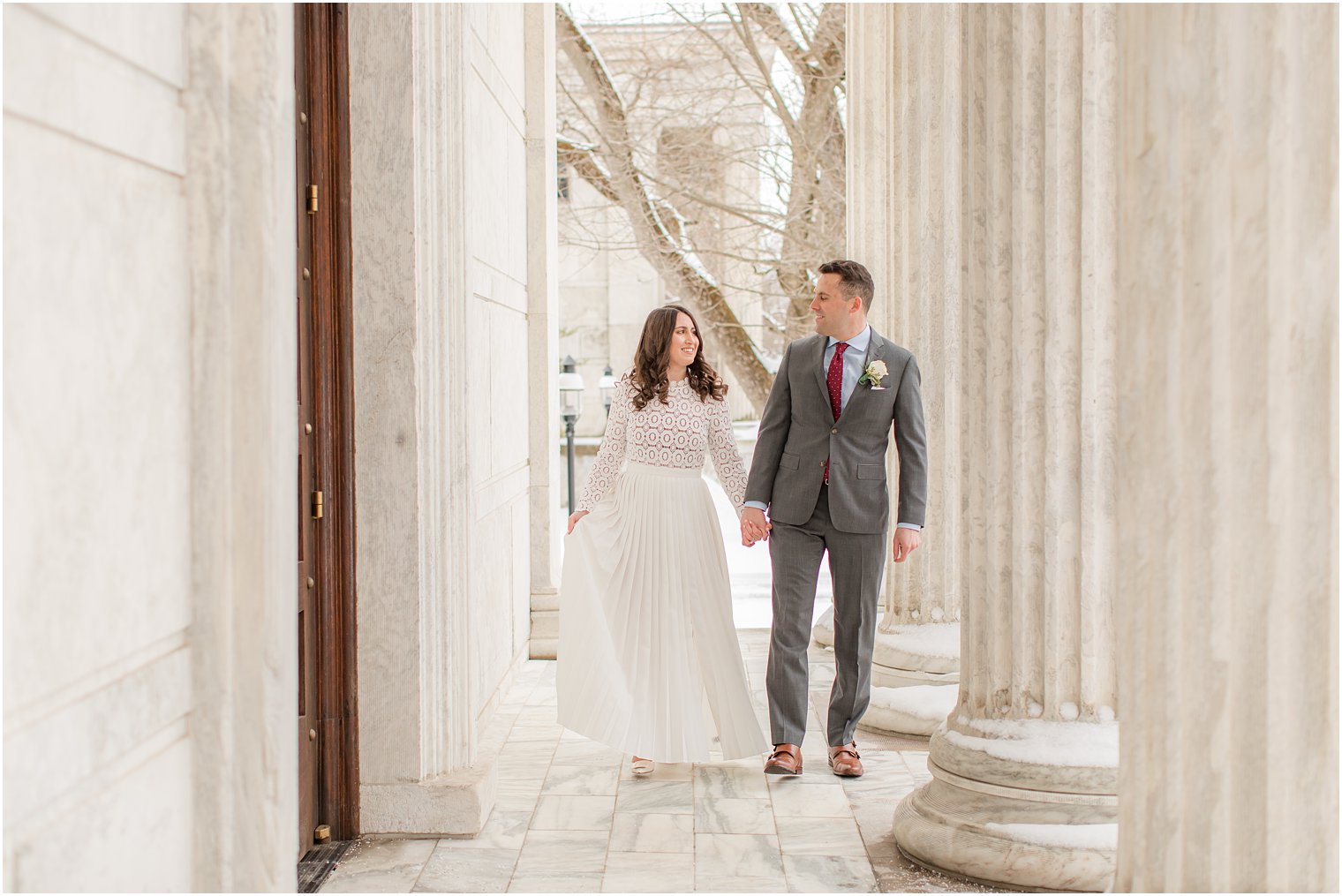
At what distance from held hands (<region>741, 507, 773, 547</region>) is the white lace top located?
0.69 feet

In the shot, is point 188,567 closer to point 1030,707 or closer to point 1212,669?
point 1212,669

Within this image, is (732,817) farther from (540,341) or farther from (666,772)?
(540,341)

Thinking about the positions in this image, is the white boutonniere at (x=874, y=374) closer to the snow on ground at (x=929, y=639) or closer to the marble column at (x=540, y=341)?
the snow on ground at (x=929, y=639)

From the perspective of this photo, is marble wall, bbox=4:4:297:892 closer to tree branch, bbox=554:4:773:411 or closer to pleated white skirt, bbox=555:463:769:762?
pleated white skirt, bbox=555:463:769:762

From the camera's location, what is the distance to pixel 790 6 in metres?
12.8

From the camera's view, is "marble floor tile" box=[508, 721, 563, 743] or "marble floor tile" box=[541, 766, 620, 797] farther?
"marble floor tile" box=[508, 721, 563, 743]

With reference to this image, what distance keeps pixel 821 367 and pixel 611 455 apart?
98 centimetres

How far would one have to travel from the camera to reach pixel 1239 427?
1.89 m

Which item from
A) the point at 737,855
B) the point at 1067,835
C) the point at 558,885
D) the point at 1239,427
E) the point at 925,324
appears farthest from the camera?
the point at 925,324

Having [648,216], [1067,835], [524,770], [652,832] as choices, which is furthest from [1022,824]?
[648,216]

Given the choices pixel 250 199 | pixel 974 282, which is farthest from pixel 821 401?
pixel 250 199

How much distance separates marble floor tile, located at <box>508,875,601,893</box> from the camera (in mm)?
3895

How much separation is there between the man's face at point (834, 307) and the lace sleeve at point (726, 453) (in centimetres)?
56

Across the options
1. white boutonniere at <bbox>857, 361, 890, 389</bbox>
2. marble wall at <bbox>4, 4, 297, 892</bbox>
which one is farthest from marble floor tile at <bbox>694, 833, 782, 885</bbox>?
marble wall at <bbox>4, 4, 297, 892</bbox>
